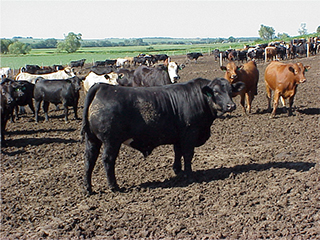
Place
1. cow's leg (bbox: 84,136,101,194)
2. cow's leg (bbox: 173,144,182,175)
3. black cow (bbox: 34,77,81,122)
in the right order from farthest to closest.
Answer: black cow (bbox: 34,77,81,122), cow's leg (bbox: 173,144,182,175), cow's leg (bbox: 84,136,101,194)

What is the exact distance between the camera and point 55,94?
12.0 m

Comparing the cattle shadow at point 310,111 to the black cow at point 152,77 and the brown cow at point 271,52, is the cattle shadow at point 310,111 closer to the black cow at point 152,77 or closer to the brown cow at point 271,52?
the black cow at point 152,77

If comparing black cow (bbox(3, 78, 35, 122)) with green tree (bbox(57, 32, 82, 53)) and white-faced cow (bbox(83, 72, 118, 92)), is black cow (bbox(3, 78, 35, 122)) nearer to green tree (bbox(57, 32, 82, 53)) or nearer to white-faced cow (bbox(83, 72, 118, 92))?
white-faced cow (bbox(83, 72, 118, 92))

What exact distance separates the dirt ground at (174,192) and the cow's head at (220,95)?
1.13 m

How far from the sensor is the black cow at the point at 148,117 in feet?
18.3

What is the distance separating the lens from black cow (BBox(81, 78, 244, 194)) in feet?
18.3

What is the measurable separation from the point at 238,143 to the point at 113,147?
144 inches

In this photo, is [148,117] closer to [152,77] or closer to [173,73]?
[152,77]

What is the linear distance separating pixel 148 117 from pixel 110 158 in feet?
2.73

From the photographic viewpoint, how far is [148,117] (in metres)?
5.77

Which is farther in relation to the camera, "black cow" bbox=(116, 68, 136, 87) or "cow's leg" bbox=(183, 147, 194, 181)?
"black cow" bbox=(116, 68, 136, 87)

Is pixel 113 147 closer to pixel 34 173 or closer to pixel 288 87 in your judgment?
pixel 34 173

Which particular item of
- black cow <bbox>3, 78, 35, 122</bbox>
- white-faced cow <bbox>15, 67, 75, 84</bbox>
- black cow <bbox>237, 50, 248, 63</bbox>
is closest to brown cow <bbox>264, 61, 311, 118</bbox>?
black cow <bbox>3, 78, 35, 122</bbox>

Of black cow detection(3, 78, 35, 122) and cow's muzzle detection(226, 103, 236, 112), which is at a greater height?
cow's muzzle detection(226, 103, 236, 112)
